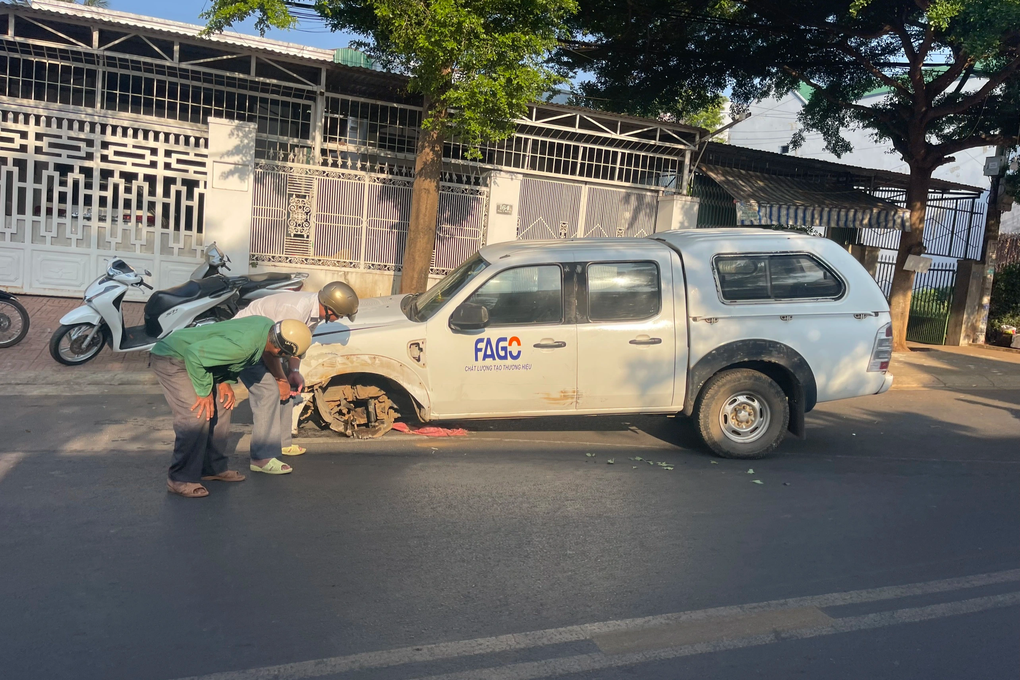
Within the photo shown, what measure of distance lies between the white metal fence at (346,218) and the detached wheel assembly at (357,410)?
21.4 feet

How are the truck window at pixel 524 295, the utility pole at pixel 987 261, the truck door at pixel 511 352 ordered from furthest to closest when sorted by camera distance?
the utility pole at pixel 987 261 → the truck window at pixel 524 295 → the truck door at pixel 511 352

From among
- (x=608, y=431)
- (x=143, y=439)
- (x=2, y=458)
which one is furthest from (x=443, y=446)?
(x=2, y=458)

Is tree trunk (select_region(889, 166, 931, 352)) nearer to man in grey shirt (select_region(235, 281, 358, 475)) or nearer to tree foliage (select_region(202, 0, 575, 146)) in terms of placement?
tree foliage (select_region(202, 0, 575, 146))

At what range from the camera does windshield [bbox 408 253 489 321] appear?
6.68 m

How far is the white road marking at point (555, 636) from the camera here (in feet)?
11.5

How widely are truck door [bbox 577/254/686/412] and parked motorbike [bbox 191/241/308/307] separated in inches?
149

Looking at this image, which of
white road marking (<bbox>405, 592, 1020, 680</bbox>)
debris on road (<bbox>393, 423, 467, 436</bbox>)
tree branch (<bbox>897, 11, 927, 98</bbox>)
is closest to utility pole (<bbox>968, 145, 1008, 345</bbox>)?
tree branch (<bbox>897, 11, 927, 98</bbox>)

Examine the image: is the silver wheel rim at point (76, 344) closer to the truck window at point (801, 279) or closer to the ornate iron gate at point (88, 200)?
the ornate iron gate at point (88, 200)

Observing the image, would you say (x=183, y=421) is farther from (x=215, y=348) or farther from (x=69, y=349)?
(x=69, y=349)

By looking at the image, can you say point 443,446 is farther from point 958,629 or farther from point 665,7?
point 665,7

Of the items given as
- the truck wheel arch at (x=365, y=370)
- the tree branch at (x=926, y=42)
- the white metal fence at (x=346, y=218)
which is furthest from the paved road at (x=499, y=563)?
the tree branch at (x=926, y=42)

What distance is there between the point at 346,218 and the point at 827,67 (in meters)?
9.22

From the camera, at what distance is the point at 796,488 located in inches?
246

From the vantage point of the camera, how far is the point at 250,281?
9031 mm
